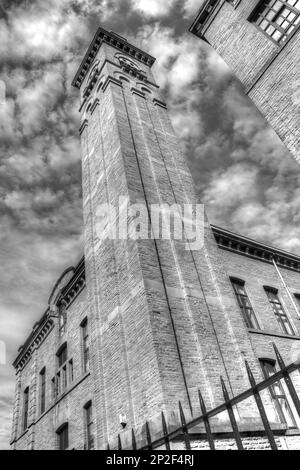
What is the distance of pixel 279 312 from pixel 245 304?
1.93m

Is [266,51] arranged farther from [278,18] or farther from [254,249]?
[254,249]

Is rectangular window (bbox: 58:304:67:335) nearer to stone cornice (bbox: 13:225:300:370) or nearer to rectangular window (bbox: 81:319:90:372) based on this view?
stone cornice (bbox: 13:225:300:370)

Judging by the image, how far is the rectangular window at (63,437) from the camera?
1373cm

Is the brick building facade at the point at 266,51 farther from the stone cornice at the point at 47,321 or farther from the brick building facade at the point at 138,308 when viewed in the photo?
the stone cornice at the point at 47,321

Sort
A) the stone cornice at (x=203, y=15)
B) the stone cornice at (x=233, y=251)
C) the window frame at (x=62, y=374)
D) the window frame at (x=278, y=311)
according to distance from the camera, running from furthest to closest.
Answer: the stone cornice at (x=233, y=251) → the window frame at (x=62, y=374) → the window frame at (x=278, y=311) → the stone cornice at (x=203, y=15)

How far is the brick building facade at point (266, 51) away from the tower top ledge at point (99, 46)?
11.4m

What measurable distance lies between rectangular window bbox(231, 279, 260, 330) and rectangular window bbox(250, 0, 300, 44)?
8917mm

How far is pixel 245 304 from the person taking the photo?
45.6 feet

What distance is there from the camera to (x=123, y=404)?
8266 millimetres

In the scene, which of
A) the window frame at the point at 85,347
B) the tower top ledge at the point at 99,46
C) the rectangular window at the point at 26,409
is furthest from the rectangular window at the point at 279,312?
the tower top ledge at the point at 99,46

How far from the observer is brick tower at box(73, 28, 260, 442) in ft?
25.6

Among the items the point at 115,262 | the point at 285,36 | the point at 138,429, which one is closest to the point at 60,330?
the point at 115,262

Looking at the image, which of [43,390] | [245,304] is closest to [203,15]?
[245,304]
